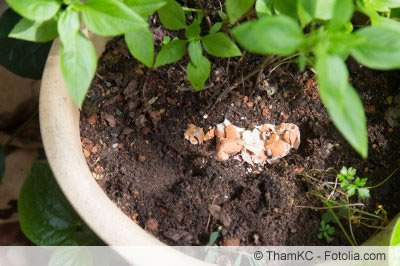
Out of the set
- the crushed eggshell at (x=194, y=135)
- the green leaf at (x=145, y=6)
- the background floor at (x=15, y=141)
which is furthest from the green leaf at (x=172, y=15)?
the background floor at (x=15, y=141)

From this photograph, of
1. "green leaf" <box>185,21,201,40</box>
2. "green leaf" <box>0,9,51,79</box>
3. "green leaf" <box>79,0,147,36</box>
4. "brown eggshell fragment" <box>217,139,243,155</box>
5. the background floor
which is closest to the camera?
"green leaf" <box>79,0,147,36</box>

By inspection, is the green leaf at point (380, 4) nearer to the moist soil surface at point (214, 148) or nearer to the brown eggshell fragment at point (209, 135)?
the moist soil surface at point (214, 148)

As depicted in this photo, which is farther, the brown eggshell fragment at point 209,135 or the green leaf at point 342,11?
the brown eggshell fragment at point 209,135

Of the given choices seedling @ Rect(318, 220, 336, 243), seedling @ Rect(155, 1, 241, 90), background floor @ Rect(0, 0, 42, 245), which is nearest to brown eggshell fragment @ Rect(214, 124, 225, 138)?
seedling @ Rect(155, 1, 241, 90)

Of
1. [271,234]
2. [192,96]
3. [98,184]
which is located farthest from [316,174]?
[98,184]

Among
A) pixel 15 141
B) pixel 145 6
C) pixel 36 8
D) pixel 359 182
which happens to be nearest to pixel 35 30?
pixel 36 8

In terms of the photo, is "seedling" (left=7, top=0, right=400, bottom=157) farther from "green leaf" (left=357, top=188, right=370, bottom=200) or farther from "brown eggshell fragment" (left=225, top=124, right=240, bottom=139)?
"green leaf" (left=357, top=188, right=370, bottom=200)

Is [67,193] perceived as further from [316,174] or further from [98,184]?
[316,174]
